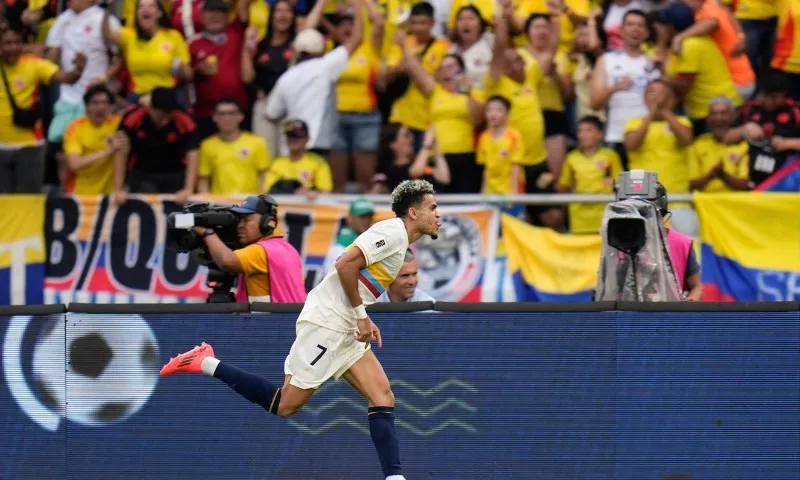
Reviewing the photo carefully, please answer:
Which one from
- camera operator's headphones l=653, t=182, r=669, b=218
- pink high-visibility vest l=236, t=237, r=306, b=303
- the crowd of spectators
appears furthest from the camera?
the crowd of spectators

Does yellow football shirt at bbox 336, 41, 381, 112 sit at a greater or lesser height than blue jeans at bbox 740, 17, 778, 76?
lesser

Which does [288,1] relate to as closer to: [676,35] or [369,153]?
[369,153]

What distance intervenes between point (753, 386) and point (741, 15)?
5326 millimetres

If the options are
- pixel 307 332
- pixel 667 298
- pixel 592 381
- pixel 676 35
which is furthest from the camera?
pixel 676 35

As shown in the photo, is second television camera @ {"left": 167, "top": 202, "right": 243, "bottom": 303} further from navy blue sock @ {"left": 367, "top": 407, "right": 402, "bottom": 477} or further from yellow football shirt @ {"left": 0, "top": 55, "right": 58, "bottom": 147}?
yellow football shirt @ {"left": 0, "top": 55, "right": 58, "bottom": 147}

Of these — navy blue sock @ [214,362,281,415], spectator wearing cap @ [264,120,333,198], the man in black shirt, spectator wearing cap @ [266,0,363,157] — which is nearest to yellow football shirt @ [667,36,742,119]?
the man in black shirt

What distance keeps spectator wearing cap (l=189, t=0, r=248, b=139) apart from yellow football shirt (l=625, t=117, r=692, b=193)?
3.68 metres

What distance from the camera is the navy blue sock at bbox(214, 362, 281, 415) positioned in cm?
837

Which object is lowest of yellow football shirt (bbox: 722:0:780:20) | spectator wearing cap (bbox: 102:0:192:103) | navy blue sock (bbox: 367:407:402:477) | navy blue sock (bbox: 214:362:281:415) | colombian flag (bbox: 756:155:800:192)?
navy blue sock (bbox: 367:407:402:477)

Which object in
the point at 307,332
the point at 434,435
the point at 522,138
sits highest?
the point at 522,138

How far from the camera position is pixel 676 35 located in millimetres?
12945

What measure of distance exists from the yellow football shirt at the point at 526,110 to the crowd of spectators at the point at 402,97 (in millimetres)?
Answer: 15

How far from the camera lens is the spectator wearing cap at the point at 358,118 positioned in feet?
43.9

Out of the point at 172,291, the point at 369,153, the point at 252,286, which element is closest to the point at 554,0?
the point at 369,153
